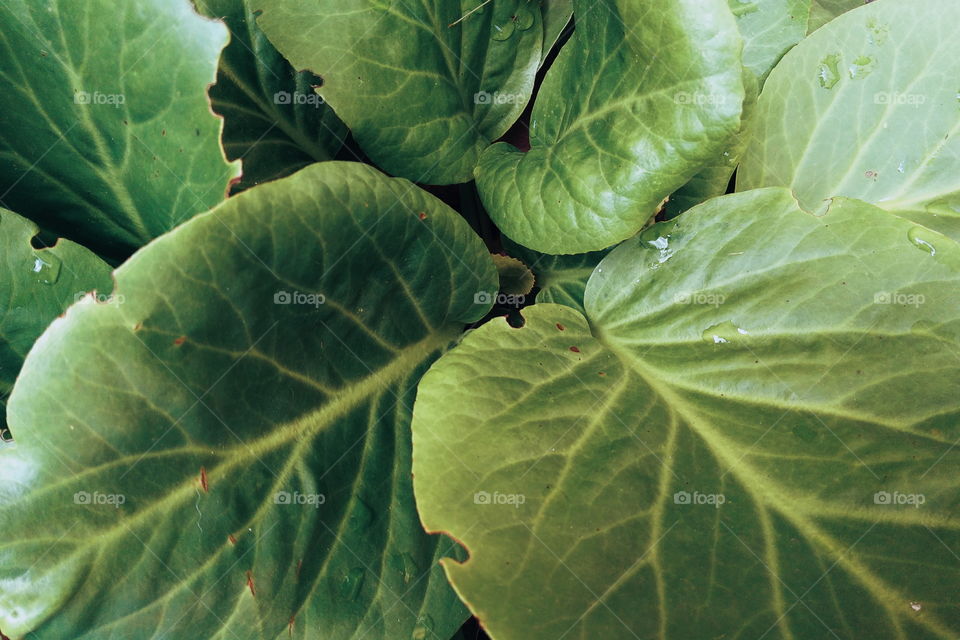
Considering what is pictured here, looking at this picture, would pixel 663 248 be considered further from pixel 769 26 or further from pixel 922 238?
pixel 769 26

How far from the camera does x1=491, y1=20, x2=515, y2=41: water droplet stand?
849 millimetres

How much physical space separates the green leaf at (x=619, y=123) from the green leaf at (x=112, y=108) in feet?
1.05

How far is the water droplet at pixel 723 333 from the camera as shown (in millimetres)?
722

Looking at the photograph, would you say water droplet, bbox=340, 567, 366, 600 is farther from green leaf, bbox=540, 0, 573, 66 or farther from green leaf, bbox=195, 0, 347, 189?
green leaf, bbox=540, 0, 573, 66

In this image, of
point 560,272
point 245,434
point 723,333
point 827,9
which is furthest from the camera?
point 827,9

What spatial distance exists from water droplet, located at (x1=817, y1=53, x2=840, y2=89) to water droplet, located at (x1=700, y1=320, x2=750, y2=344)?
1.15 feet

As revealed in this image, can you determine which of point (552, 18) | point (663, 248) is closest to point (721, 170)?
point (663, 248)

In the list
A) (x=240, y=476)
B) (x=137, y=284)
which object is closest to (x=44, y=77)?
(x=137, y=284)

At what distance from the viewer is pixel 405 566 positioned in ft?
2.32

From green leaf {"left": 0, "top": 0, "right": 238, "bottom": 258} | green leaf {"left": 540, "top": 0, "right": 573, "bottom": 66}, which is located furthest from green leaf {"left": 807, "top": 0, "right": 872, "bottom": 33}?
green leaf {"left": 0, "top": 0, "right": 238, "bottom": 258}

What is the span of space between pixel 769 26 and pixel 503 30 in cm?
35

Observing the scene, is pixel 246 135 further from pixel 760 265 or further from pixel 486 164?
pixel 760 265

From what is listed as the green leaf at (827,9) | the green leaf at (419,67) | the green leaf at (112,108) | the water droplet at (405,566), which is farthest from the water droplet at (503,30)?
the water droplet at (405,566)

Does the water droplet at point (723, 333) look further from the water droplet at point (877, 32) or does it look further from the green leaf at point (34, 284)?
the green leaf at point (34, 284)
